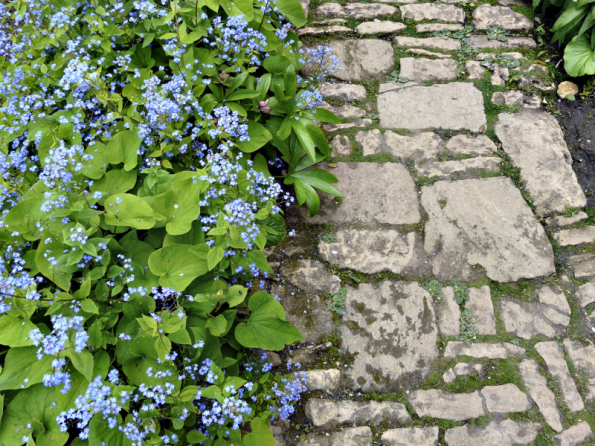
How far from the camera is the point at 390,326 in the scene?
2596 mm

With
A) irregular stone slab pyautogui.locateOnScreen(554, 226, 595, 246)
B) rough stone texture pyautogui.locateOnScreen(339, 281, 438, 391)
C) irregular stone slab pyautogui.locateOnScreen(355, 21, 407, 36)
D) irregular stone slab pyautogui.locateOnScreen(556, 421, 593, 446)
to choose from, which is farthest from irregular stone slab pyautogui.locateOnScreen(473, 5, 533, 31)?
irregular stone slab pyautogui.locateOnScreen(556, 421, 593, 446)

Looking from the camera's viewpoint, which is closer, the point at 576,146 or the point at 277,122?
the point at 277,122

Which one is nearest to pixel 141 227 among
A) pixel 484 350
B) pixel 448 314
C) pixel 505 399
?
pixel 448 314

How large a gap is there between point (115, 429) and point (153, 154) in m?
1.27

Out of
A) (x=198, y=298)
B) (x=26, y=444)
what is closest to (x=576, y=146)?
(x=198, y=298)

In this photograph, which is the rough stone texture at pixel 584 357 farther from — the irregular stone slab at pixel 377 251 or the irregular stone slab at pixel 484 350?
the irregular stone slab at pixel 377 251

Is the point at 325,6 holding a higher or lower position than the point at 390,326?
higher

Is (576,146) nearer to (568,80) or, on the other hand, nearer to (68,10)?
(568,80)

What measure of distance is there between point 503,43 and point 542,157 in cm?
126

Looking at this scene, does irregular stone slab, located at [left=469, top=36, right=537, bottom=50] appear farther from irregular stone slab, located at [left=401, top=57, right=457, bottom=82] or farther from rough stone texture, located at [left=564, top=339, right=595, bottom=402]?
rough stone texture, located at [left=564, top=339, right=595, bottom=402]

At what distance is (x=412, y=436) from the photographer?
2277 mm

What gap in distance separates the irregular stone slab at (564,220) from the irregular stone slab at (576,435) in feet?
4.18

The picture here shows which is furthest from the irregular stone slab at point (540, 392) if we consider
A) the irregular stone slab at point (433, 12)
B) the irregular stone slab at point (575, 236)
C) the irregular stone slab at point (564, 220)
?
the irregular stone slab at point (433, 12)

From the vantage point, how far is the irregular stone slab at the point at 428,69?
365 cm
